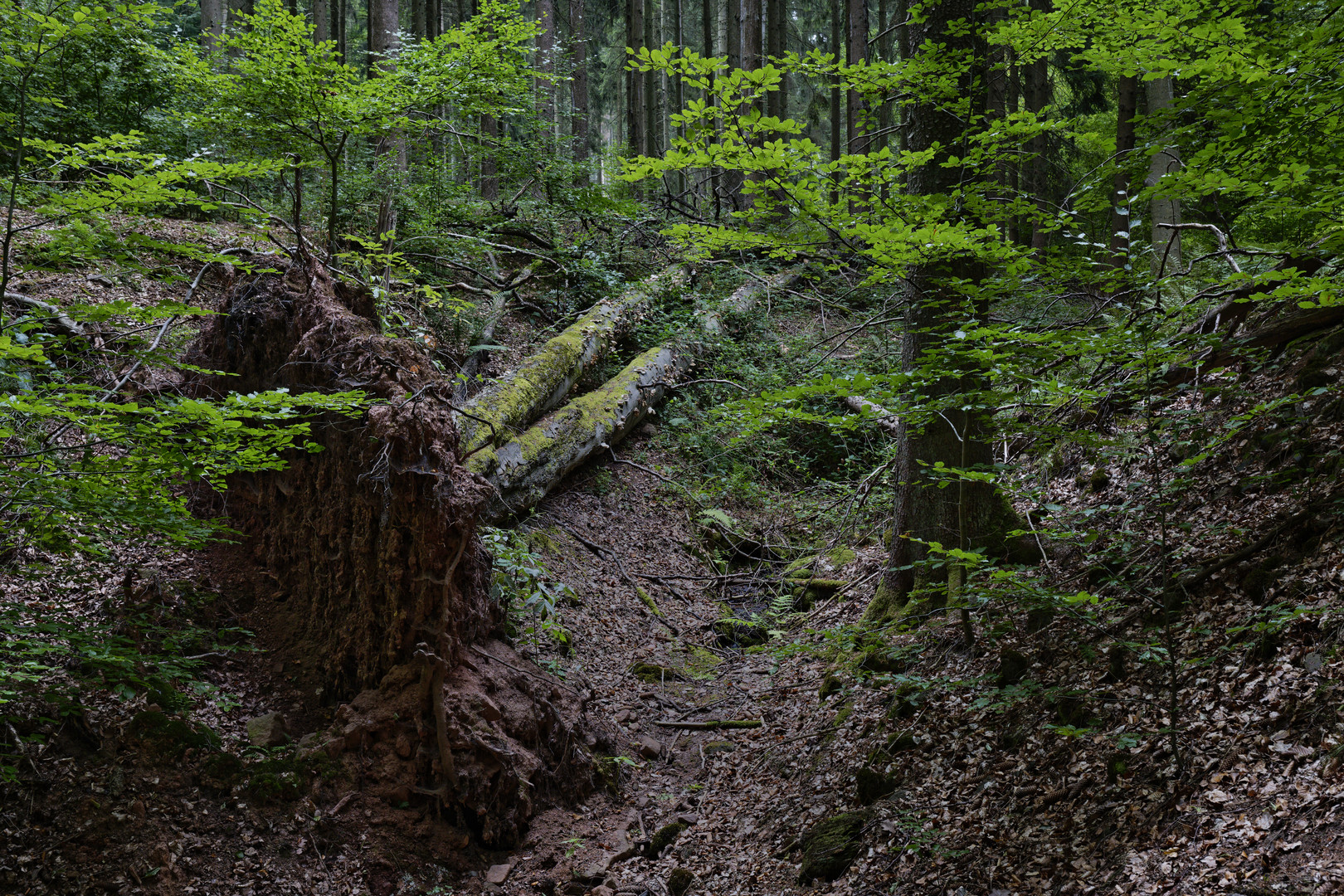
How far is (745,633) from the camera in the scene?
780cm

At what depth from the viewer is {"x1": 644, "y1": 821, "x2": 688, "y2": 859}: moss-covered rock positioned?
4.79 meters

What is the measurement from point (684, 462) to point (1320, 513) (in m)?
7.65

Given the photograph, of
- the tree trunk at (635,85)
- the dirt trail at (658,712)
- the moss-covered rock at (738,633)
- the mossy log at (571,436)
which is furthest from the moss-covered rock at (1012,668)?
the tree trunk at (635,85)

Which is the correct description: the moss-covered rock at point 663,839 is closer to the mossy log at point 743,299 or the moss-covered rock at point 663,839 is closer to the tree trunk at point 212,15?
the mossy log at point 743,299

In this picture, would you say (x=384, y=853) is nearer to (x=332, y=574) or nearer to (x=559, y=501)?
(x=332, y=574)

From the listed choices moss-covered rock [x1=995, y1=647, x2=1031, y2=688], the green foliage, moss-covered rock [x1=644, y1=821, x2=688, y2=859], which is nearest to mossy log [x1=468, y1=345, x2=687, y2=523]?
the green foliage

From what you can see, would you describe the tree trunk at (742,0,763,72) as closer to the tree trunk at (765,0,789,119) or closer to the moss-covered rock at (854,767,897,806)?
the tree trunk at (765,0,789,119)

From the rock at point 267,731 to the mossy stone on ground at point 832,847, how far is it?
3213 millimetres

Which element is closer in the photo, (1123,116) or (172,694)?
(172,694)

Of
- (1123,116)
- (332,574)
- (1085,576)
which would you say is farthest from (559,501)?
(1123,116)

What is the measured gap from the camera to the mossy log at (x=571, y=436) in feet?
24.9

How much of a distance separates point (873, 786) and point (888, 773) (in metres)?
0.12

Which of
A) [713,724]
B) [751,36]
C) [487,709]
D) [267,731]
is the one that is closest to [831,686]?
[713,724]

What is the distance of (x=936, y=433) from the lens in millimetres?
5598
